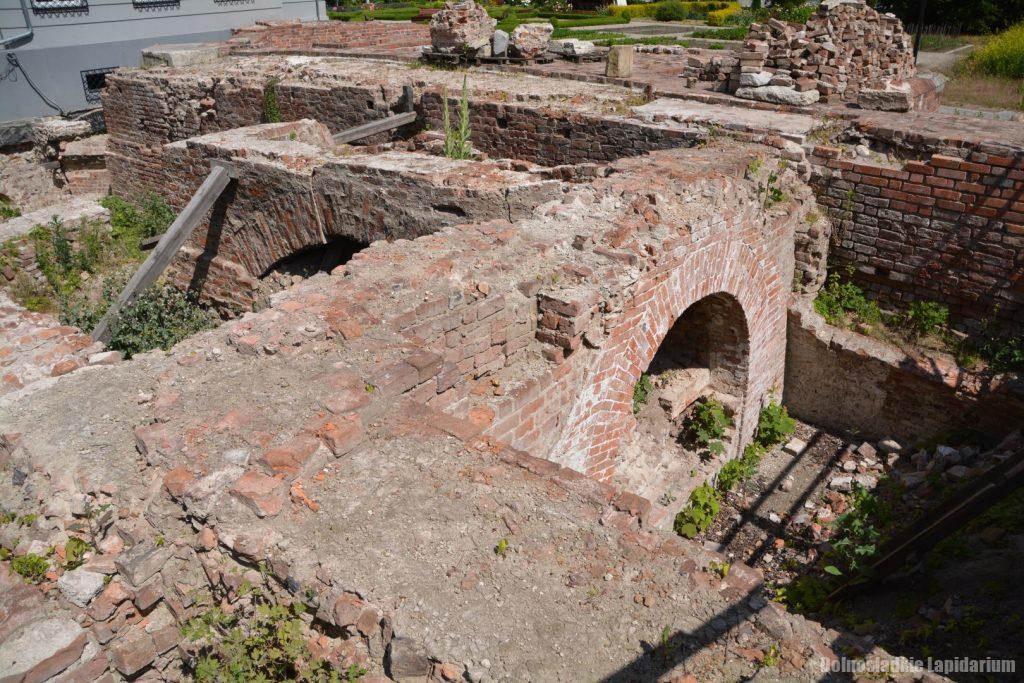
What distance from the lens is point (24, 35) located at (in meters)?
14.7

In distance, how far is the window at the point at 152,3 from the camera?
16.8 metres

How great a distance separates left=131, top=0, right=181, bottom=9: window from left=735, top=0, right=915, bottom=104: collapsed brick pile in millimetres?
14796

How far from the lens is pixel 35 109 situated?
50.0 ft

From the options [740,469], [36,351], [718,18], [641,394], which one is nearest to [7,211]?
[36,351]

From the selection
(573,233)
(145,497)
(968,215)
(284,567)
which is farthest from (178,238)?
(968,215)

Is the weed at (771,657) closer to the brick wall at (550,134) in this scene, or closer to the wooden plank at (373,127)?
the brick wall at (550,134)

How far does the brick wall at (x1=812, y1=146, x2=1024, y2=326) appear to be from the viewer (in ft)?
20.0

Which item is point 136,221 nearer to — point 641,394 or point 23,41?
point 641,394

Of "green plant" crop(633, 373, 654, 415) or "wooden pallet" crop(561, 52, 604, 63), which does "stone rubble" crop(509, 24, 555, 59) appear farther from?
"green plant" crop(633, 373, 654, 415)

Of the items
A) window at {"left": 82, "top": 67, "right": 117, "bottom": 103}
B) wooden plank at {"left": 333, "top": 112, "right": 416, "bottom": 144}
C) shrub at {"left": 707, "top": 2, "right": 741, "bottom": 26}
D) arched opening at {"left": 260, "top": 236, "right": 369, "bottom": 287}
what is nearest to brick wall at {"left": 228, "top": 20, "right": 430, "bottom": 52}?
window at {"left": 82, "top": 67, "right": 117, "bottom": 103}

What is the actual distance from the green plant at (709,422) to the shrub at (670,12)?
21.9m

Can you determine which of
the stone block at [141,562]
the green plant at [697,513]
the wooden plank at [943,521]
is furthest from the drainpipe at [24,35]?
the wooden plank at [943,521]

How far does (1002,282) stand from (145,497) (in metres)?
6.73

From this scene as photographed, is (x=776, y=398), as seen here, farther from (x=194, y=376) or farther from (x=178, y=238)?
(x=178, y=238)
